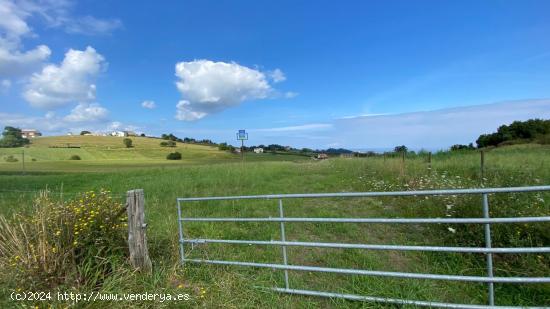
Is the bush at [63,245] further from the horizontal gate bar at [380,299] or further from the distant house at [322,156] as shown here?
the distant house at [322,156]

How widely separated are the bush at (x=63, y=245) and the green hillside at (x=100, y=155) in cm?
2445

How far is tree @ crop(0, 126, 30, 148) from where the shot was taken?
31.7 metres

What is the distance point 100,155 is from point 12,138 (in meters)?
7.89

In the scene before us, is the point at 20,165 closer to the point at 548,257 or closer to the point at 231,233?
the point at 231,233

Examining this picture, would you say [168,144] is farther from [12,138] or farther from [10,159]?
[10,159]

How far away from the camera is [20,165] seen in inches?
1021

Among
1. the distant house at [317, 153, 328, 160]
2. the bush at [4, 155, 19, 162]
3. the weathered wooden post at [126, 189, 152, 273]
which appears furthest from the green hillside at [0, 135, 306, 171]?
the weathered wooden post at [126, 189, 152, 273]

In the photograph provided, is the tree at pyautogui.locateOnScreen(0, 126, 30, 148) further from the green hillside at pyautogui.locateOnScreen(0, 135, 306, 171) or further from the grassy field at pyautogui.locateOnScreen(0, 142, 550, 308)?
the grassy field at pyautogui.locateOnScreen(0, 142, 550, 308)

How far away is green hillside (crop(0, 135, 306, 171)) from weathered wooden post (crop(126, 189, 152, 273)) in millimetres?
25165

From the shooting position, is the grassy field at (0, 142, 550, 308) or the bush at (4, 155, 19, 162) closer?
the grassy field at (0, 142, 550, 308)

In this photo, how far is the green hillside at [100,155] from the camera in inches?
1125

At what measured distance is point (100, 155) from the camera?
120 feet

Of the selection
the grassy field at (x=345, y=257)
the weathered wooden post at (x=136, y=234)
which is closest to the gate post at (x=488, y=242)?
the grassy field at (x=345, y=257)

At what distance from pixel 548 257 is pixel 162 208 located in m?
7.81
